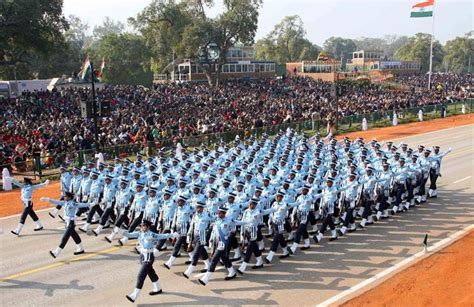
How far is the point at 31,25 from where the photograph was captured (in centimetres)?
4372

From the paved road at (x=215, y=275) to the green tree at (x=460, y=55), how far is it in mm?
135020

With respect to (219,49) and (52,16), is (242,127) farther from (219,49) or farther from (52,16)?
(219,49)

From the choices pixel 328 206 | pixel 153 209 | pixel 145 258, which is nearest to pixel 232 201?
pixel 153 209

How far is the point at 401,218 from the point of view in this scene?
1641 cm

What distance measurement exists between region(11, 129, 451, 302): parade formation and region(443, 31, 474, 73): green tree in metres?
132

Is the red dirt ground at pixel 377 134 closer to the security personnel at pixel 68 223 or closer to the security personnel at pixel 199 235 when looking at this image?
the security personnel at pixel 68 223

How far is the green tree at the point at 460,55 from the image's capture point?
136 meters

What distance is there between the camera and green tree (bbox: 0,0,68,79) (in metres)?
42.0

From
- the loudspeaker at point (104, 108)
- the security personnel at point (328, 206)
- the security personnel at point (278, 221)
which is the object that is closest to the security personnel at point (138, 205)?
the security personnel at point (278, 221)

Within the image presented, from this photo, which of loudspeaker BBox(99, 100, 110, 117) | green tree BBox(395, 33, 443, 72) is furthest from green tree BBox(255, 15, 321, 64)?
loudspeaker BBox(99, 100, 110, 117)

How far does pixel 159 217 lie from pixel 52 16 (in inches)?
1530

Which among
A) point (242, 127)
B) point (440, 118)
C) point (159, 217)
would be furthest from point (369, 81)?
point (159, 217)

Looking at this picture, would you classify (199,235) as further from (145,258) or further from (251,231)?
(145,258)

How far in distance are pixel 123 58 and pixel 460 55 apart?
4136 inches
